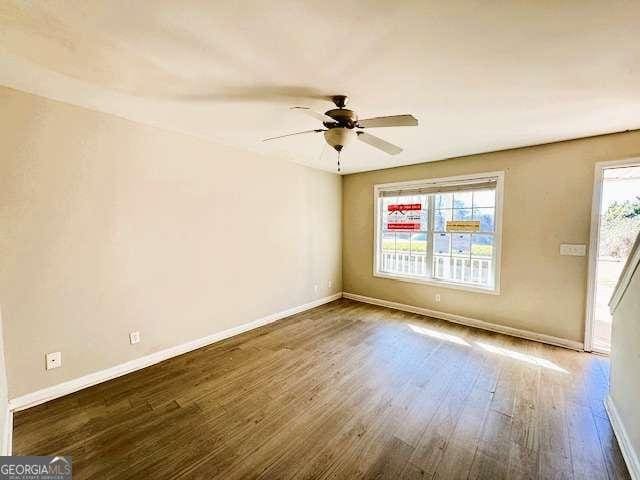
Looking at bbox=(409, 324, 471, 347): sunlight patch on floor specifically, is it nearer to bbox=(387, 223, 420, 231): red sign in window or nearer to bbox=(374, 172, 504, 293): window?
bbox=(374, 172, 504, 293): window

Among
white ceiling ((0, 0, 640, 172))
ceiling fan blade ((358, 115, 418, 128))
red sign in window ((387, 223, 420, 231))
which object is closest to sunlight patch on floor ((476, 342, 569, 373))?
red sign in window ((387, 223, 420, 231))

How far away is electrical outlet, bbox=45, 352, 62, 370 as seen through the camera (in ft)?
6.81

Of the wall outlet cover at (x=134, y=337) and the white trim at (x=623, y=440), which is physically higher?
the wall outlet cover at (x=134, y=337)

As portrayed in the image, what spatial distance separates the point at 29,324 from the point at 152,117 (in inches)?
74.7

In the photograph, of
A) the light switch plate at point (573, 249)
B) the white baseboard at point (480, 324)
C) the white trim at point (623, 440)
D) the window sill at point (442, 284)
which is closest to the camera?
the white trim at point (623, 440)

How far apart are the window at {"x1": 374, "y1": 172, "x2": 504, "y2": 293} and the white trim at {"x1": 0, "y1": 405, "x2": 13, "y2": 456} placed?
13.7 feet

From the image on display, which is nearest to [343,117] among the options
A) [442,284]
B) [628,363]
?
[628,363]

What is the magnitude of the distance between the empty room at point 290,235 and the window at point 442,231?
1.6 inches

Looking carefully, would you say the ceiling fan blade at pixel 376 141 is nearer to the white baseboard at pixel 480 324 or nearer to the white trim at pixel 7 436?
the white baseboard at pixel 480 324

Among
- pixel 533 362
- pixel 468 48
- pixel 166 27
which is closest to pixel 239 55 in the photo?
pixel 166 27

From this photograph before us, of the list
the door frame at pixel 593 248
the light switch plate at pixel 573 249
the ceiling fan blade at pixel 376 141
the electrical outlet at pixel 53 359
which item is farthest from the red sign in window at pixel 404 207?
the electrical outlet at pixel 53 359

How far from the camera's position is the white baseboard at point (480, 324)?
304cm

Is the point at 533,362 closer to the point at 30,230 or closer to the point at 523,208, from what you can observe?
the point at 523,208

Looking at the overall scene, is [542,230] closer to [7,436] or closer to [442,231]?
[442,231]
